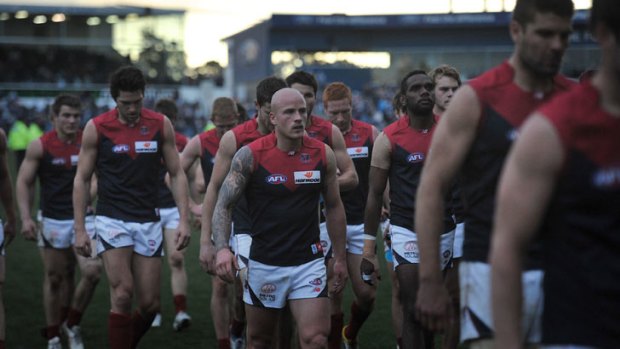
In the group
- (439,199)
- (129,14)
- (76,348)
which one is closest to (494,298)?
(439,199)

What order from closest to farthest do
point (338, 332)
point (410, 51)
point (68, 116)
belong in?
1. point (338, 332)
2. point (68, 116)
3. point (410, 51)

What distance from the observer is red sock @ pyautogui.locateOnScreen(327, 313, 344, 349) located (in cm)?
887

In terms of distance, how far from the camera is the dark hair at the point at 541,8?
3859mm

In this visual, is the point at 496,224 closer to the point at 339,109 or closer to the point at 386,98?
the point at 339,109

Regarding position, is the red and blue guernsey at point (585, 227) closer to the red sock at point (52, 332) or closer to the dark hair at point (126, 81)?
the dark hair at point (126, 81)

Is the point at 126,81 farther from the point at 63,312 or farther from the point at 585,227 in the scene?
the point at 585,227

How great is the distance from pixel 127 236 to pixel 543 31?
16.9 ft

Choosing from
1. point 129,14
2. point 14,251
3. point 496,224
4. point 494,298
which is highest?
point 129,14

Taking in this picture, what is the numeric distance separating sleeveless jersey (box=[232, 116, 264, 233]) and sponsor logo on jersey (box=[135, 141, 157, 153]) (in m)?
0.87

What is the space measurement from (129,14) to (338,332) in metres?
61.4

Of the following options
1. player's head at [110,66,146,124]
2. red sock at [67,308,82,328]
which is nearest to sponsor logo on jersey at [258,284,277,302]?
player's head at [110,66,146,124]

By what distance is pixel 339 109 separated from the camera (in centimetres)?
924

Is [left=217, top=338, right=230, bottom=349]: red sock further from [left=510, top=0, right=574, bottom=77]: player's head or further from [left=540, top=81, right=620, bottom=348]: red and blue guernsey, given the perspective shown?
[left=540, top=81, right=620, bottom=348]: red and blue guernsey

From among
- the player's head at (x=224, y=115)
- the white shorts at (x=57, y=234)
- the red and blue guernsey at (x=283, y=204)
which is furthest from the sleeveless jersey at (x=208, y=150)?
the red and blue guernsey at (x=283, y=204)
